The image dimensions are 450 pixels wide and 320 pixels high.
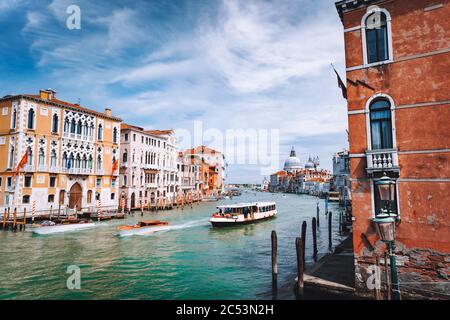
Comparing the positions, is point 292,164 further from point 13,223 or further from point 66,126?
point 13,223

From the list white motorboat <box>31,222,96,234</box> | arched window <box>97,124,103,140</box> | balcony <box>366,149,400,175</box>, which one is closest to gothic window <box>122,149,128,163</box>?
arched window <box>97,124,103,140</box>

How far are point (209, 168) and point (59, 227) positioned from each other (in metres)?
55.9

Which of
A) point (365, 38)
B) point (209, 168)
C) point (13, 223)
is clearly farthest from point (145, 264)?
point (209, 168)

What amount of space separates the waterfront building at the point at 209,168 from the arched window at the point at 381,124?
51919 mm

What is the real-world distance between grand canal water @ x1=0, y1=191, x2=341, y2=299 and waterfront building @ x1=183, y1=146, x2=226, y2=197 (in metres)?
40.4

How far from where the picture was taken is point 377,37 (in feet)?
29.2

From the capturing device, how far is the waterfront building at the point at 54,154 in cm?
2566

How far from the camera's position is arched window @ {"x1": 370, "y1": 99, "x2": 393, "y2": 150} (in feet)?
28.3

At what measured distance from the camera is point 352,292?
880 cm

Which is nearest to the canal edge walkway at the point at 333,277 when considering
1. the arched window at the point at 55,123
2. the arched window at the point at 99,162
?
the arched window at the point at 55,123

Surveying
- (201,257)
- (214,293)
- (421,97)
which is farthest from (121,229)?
(421,97)

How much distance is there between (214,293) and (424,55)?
9694 millimetres

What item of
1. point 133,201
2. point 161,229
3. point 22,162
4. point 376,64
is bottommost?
point 161,229
